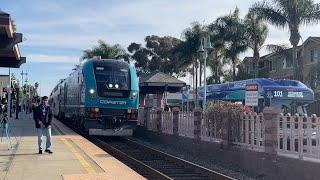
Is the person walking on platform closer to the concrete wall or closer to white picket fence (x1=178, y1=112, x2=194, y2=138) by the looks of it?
the concrete wall

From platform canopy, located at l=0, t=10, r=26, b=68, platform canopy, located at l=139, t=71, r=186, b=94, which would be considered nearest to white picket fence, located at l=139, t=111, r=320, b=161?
platform canopy, located at l=0, t=10, r=26, b=68

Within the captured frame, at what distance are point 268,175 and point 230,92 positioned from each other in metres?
12.8

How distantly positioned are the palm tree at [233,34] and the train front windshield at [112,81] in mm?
24564

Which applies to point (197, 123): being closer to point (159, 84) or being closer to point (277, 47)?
point (159, 84)

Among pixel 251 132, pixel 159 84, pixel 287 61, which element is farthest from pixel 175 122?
pixel 287 61

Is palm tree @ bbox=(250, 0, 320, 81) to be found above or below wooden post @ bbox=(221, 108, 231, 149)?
above

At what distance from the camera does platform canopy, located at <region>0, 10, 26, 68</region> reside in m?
9.97

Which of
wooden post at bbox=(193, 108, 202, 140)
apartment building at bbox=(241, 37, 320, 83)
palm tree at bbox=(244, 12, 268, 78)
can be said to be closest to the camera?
wooden post at bbox=(193, 108, 202, 140)

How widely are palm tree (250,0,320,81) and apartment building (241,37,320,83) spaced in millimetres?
3440

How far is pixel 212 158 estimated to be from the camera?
54.1 feet

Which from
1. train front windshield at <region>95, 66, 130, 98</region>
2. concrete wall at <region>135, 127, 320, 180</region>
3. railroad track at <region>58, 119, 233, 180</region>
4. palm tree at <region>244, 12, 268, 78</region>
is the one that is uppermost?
palm tree at <region>244, 12, 268, 78</region>

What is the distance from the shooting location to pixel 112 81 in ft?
70.7

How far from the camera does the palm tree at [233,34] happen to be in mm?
44625

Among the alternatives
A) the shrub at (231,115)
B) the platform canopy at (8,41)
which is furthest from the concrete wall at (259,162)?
the platform canopy at (8,41)
